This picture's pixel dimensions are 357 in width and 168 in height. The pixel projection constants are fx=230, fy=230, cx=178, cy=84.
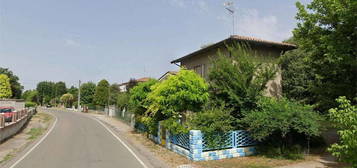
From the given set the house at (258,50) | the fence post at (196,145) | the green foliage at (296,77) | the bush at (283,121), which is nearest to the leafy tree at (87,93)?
the green foliage at (296,77)

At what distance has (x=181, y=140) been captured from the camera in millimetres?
10703

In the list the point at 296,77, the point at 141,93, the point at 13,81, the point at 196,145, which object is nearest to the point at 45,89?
the point at 13,81

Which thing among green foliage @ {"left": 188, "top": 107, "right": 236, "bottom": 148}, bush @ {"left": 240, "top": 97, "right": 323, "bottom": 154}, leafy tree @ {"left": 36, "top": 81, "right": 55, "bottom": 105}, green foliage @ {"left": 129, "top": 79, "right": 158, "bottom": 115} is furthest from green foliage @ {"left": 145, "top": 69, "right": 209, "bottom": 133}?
leafy tree @ {"left": 36, "top": 81, "right": 55, "bottom": 105}

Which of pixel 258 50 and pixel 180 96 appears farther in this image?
pixel 258 50

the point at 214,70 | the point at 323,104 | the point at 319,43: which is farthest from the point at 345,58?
the point at 214,70

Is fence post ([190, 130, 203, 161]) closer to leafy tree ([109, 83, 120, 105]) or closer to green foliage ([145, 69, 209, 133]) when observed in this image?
green foliage ([145, 69, 209, 133])

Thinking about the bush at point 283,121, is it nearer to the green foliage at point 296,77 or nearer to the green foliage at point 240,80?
the green foliage at point 240,80

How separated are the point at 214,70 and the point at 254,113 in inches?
123

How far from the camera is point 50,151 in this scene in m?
11.1

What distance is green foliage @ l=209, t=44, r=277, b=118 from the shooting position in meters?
10.9

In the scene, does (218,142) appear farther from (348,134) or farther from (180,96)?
(348,134)

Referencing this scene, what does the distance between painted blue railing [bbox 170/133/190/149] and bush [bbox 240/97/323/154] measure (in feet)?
8.50

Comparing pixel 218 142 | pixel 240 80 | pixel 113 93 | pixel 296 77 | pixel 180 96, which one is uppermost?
pixel 296 77

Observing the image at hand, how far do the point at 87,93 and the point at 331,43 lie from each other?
211 feet
